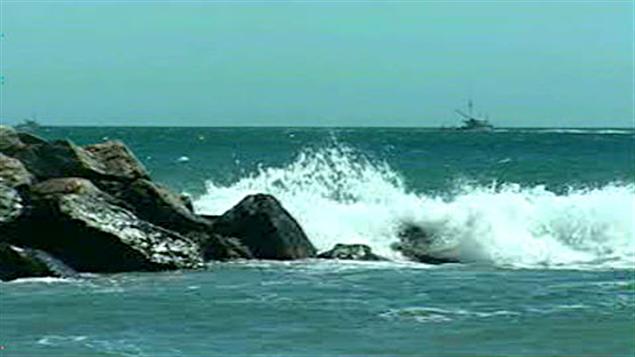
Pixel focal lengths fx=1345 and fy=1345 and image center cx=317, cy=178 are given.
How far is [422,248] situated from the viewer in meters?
21.8

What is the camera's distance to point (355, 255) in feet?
64.6

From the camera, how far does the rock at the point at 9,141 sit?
1997 cm

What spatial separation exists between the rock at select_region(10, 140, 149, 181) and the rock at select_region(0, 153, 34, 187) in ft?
1.86

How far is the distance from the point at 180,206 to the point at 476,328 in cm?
752

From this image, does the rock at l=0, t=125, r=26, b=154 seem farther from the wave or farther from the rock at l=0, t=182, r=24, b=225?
the wave

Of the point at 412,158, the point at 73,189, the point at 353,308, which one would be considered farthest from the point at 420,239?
the point at 412,158

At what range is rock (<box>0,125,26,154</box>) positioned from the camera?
65.5 feet

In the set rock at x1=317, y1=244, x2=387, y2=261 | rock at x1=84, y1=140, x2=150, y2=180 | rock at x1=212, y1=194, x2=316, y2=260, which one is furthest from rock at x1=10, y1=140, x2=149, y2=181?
rock at x1=317, y1=244, x2=387, y2=261

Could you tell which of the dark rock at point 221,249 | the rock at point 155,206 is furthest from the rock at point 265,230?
the rock at point 155,206

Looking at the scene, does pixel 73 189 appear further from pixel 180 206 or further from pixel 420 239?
pixel 420 239

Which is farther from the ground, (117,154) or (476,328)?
(117,154)

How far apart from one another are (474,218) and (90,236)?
825cm

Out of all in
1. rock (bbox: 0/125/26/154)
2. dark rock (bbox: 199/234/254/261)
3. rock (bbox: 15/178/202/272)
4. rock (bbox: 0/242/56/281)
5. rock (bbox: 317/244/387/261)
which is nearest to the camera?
rock (bbox: 0/242/56/281)

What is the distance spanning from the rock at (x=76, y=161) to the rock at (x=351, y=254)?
2.98 meters
